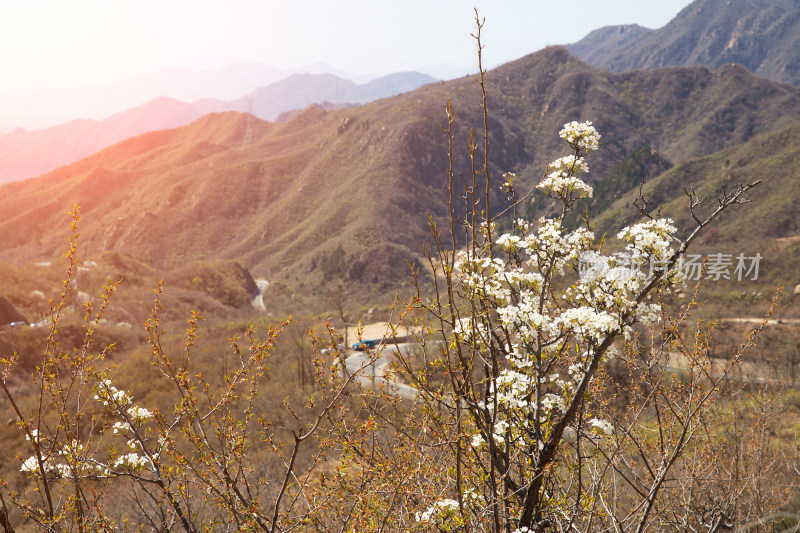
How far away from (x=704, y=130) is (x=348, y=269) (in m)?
99.5

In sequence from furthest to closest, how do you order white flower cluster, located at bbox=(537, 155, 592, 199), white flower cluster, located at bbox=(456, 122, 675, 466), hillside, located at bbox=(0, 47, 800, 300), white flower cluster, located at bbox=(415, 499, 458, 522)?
hillside, located at bbox=(0, 47, 800, 300) < white flower cluster, located at bbox=(537, 155, 592, 199) < white flower cluster, located at bbox=(456, 122, 675, 466) < white flower cluster, located at bbox=(415, 499, 458, 522)

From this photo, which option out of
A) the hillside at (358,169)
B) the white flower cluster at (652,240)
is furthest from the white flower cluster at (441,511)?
the hillside at (358,169)

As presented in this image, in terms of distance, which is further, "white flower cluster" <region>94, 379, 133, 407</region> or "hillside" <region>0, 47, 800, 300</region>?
"hillside" <region>0, 47, 800, 300</region>

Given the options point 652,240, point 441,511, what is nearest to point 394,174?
point 652,240

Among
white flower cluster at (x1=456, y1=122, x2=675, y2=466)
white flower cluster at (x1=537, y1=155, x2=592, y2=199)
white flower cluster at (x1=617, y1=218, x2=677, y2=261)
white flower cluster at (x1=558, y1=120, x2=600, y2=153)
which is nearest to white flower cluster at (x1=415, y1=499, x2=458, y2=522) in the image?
white flower cluster at (x1=456, y1=122, x2=675, y2=466)

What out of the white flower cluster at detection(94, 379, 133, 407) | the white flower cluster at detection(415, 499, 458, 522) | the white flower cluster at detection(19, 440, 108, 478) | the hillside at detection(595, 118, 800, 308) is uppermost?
the white flower cluster at detection(94, 379, 133, 407)

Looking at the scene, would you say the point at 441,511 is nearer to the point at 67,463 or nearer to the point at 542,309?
the point at 542,309

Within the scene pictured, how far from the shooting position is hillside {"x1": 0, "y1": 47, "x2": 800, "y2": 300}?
83562 millimetres

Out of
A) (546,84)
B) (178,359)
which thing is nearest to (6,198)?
(178,359)

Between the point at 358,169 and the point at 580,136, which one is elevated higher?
the point at 358,169

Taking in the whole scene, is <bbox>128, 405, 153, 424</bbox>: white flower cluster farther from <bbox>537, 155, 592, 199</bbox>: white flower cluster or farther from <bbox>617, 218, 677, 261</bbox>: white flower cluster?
<bbox>617, 218, 677, 261</bbox>: white flower cluster

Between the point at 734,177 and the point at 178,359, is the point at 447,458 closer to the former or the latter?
the point at 178,359

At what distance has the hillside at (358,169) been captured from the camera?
83.6m

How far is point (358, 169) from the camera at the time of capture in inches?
3999
